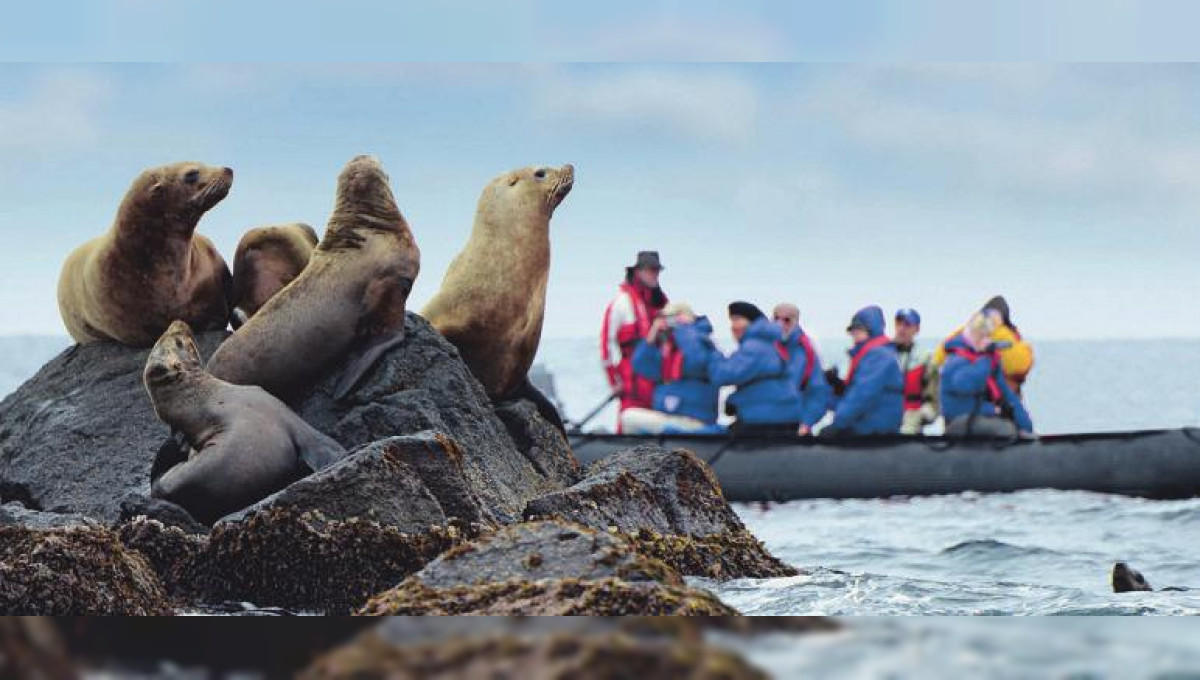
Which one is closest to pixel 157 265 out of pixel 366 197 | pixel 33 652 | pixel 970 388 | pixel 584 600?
pixel 366 197

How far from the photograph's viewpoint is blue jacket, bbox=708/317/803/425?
44.3 feet

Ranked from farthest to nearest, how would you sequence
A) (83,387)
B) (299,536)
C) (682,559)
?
(83,387) < (682,559) < (299,536)

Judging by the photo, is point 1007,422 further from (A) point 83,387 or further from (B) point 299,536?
(B) point 299,536

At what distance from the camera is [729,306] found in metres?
14.0

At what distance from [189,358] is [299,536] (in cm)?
151

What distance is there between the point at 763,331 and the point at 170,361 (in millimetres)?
8255

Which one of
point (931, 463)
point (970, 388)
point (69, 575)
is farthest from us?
point (970, 388)

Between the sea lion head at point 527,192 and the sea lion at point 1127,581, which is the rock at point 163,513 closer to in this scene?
the sea lion head at point 527,192

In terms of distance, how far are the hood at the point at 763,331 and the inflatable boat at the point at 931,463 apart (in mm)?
998

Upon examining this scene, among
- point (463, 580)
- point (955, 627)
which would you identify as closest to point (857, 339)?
point (463, 580)

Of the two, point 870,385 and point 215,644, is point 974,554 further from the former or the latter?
point 215,644

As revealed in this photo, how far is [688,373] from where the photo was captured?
1389 centimetres

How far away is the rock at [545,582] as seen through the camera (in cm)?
258

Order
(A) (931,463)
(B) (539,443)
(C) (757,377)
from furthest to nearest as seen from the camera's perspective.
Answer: (A) (931,463) → (C) (757,377) → (B) (539,443)
